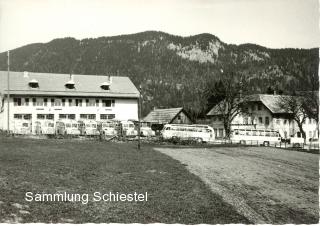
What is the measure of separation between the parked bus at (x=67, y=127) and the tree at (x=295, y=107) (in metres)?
29.4

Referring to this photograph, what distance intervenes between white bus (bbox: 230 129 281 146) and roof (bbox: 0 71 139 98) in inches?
694

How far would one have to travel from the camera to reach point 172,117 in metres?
64.4

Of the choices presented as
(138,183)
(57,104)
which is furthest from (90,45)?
(138,183)

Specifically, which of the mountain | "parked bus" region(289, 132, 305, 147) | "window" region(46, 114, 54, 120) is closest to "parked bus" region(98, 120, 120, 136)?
"window" region(46, 114, 54, 120)

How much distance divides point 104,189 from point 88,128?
30364mm

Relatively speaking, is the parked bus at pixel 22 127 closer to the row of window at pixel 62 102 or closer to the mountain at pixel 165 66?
the row of window at pixel 62 102

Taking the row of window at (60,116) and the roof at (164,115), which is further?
the roof at (164,115)

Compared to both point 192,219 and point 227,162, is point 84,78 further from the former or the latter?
point 192,219

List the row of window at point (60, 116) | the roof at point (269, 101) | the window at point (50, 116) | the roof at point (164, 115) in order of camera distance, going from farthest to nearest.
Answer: the roof at point (164, 115)
the roof at point (269, 101)
the window at point (50, 116)
the row of window at point (60, 116)

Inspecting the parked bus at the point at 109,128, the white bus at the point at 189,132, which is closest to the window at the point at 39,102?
the parked bus at the point at 109,128

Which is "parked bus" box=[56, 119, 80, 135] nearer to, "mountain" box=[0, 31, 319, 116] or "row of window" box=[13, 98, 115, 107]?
"row of window" box=[13, 98, 115, 107]

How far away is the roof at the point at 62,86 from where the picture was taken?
5528cm

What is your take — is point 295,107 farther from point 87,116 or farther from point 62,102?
point 62,102

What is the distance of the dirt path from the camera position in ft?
43.1
